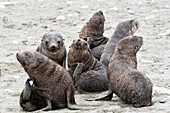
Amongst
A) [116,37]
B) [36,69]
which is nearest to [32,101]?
[36,69]

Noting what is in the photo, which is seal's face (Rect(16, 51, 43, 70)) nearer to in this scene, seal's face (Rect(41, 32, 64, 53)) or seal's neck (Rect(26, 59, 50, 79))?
seal's neck (Rect(26, 59, 50, 79))

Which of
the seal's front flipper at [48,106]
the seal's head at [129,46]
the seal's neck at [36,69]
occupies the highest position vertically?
the seal's head at [129,46]

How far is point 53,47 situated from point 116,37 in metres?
1.51

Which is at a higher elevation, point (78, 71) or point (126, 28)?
point (126, 28)

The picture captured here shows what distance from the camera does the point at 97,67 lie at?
7.66 meters

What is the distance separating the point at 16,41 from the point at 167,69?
409 centimetres

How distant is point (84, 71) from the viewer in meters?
7.56

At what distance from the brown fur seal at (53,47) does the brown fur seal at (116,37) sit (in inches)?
33.9

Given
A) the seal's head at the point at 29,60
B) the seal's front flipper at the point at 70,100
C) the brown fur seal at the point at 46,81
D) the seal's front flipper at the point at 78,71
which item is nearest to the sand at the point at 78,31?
the seal's front flipper at the point at 70,100

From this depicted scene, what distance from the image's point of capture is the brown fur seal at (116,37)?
8297 mm

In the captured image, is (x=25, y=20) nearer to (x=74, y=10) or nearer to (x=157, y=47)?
(x=74, y=10)

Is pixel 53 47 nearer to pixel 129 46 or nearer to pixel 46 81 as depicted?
pixel 129 46

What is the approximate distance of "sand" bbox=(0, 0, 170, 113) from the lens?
645cm

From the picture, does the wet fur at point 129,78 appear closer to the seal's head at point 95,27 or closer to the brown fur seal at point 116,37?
the brown fur seal at point 116,37
